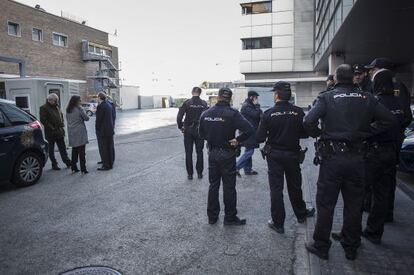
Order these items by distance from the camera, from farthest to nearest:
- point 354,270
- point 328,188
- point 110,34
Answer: point 110,34
point 328,188
point 354,270

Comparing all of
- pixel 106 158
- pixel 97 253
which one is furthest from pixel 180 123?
pixel 97 253

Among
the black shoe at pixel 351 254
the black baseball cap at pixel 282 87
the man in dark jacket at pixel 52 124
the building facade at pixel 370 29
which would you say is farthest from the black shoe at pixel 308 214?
the building facade at pixel 370 29

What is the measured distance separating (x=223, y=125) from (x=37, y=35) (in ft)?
128

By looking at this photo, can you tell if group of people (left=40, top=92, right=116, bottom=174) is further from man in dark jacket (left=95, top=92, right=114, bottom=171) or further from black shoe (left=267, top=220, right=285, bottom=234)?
black shoe (left=267, top=220, right=285, bottom=234)

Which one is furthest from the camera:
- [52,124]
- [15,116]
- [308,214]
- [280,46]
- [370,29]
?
[280,46]

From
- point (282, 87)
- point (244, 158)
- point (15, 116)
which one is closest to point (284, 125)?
point (282, 87)

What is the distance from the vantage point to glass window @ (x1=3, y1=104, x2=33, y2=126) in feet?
23.7

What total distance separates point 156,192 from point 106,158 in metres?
2.67

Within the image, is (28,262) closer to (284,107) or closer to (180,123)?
(284,107)

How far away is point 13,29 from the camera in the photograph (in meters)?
34.9

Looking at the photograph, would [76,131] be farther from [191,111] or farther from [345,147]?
[345,147]

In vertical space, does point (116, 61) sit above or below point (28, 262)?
above

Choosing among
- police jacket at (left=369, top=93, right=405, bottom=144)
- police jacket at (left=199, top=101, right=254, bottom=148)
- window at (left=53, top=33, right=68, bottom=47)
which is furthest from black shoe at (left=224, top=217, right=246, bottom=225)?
window at (left=53, top=33, right=68, bottom=47)

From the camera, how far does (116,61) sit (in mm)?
53469
